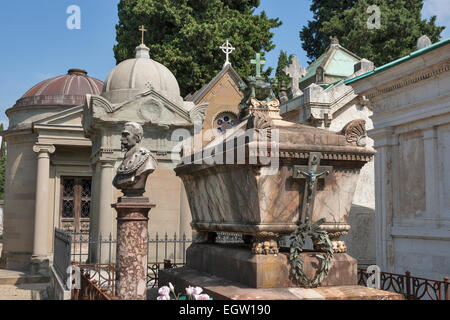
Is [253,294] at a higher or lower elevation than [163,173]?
lower

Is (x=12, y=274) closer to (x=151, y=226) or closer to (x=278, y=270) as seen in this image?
(x=151, y=226)

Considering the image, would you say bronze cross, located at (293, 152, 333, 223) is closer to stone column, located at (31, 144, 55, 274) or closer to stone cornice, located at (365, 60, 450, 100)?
stone cornice, located at (365, 60, 450, 100)

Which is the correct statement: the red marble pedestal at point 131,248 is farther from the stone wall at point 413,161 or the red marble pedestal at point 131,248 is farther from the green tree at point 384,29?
the green tree at point 384,29

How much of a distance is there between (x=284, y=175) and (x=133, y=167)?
101 inches

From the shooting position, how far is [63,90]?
20.0m

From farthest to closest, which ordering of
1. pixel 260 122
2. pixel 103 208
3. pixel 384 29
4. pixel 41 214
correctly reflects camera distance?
1. pixel 384 29
2. pixel 41 214
3. pixel 103 208
4. pixel 260 122

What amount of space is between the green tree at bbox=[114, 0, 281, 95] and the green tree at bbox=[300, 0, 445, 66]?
4.93 m

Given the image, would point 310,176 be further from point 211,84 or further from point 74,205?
point 211,84

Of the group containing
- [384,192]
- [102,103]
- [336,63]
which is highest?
[336,63]

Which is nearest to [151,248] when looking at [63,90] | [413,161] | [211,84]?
[413,161]

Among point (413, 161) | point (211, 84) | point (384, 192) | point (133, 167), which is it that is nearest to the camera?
point (133, 167)

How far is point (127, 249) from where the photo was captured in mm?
7262
